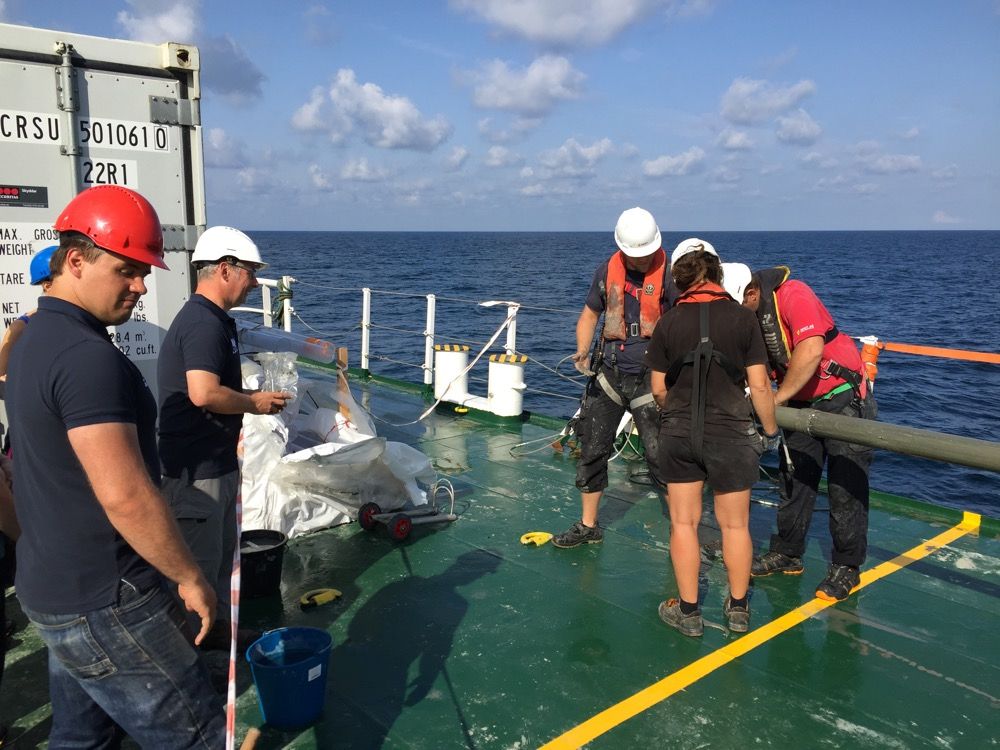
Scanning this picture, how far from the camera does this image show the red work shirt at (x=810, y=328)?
444cm

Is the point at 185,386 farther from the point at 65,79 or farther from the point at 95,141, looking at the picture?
the point at 65,79

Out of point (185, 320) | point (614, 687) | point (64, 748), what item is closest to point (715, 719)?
point (614, 687)

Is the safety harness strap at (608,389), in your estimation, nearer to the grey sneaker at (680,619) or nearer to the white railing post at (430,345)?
the grey sneaker at (680,619)

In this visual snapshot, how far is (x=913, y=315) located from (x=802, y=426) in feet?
125

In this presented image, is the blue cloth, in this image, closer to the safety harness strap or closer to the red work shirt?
the safety harness strap

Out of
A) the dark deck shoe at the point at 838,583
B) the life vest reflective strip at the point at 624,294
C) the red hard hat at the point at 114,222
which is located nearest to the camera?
the red hard hat at the point at 114,222

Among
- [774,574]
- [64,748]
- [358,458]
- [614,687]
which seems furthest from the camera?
[358,458]

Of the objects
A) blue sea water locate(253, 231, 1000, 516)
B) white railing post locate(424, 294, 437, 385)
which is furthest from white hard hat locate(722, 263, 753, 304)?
white railing post locate(424, 294, 437, 385)

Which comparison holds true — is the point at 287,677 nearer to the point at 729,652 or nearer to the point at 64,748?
the point at 64,748

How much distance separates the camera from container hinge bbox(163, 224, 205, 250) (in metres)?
4.91

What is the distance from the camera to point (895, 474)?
47.1 feet

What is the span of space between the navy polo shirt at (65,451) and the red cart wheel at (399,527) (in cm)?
307

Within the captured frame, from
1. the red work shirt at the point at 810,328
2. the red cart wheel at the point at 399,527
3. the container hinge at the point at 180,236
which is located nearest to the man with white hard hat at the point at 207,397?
the container hinge at the point at 180,236

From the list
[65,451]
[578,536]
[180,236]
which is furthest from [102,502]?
[578,536]
